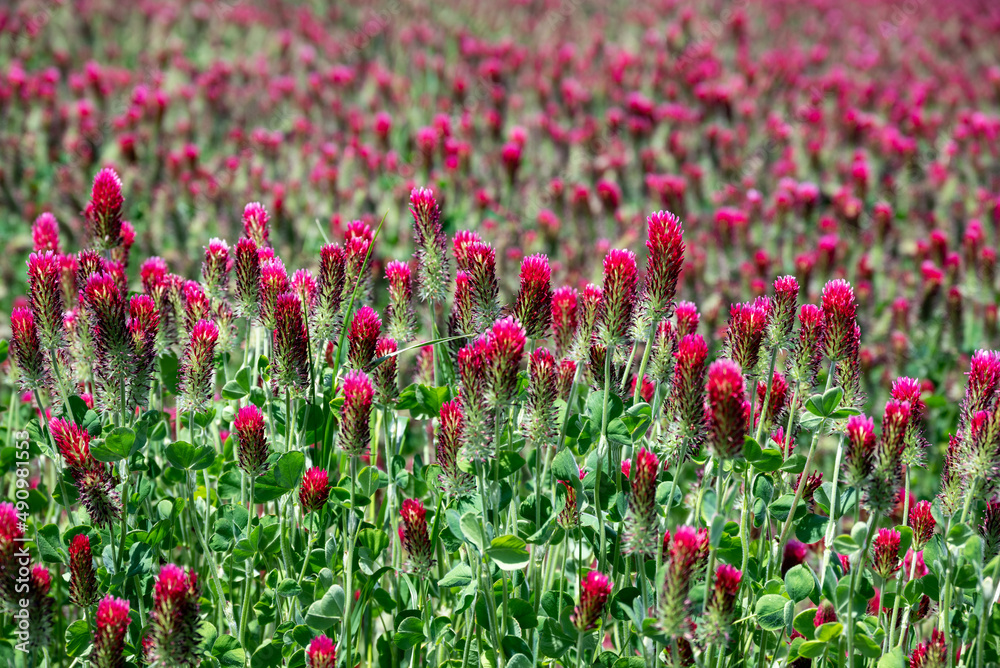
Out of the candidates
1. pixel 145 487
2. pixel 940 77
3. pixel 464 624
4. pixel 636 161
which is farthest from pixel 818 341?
pixel 940 77

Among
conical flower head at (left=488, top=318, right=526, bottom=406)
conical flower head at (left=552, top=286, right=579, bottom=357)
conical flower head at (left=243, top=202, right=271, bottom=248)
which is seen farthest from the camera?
conical flower head at (left=243, top=202, right=271, bottom=248)

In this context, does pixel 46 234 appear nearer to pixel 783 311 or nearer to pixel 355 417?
pixel 355 417

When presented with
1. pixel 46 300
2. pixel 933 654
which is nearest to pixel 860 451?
pixel 933 654

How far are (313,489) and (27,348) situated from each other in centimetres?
73

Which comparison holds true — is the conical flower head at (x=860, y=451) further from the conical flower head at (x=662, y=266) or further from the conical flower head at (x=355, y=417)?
the conical flower head at (x=355, y=417)

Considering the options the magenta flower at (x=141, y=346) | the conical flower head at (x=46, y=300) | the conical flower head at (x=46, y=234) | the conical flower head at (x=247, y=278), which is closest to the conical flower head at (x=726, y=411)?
the conical flower head at (x=247, y=278)

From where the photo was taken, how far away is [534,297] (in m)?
2.04

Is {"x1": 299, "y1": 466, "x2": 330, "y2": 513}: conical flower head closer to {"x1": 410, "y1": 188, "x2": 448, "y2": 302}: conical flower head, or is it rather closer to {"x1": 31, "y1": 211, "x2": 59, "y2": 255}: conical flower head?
{"x1": 410, "y1": 188, "x2": 448, "y2": 302}: conical flower head

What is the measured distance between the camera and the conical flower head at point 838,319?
2072 millimetres

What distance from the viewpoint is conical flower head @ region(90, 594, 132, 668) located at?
5.86 feet

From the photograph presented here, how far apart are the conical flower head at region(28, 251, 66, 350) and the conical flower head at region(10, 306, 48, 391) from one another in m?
0.02

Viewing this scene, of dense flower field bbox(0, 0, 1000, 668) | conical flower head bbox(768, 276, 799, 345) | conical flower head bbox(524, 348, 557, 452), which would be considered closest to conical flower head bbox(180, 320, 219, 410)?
dense flower field bbox(0, 0, 1000, 668)

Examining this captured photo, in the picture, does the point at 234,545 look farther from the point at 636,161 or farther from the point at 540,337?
the point at 636,161

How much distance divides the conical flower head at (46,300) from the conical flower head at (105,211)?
39 cm
